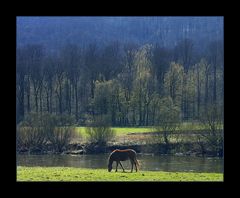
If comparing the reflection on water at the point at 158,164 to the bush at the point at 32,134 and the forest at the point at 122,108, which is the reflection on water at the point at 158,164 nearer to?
the forest at the point at 122,108

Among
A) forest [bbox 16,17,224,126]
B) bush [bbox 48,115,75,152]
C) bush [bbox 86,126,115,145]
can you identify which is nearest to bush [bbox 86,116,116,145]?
bush [bbox 86,126,115,145]

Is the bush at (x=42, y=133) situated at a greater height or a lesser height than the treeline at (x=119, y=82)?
lesser

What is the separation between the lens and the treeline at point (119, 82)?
49.7m

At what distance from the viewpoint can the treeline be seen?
49.7 m

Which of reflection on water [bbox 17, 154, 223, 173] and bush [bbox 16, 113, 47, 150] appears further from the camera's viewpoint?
bush [bbox 16, 113, 47, 150]

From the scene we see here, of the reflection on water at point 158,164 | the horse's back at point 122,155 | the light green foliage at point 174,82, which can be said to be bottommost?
the reflection on water at point 158,164

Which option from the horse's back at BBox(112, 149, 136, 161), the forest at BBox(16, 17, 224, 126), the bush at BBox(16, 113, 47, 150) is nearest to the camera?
the horse's back at BBox(112, 149, 136, 161)

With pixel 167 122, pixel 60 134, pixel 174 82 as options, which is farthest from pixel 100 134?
pixel 174 82

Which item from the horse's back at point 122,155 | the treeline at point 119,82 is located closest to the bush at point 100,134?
the treeline at point 119,82

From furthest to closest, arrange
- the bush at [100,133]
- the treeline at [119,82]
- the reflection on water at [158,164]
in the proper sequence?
the treeline at [119,82] < the bush at [100,133] < the reflection on water at [158,164]

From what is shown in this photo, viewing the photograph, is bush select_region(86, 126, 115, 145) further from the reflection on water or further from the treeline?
the treeline
